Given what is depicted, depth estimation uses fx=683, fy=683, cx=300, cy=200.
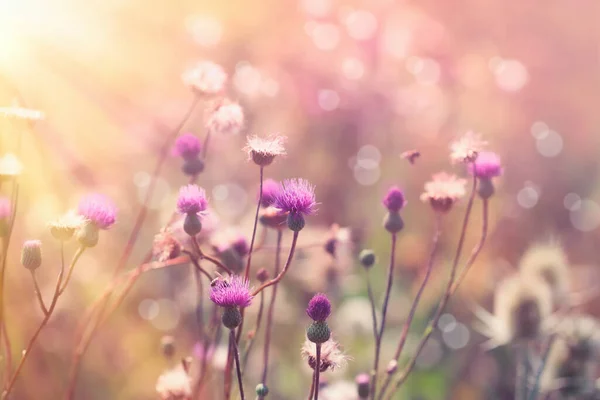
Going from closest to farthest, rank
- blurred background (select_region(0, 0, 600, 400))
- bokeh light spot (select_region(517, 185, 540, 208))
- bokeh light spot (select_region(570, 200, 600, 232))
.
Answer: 1. blurred background (select_region(0, 0, 600, 400))
2. bokeh light spot (select_region(517, 185, 540, 208))
3. bokeh light spot (select_region(570, 200, 600, 232))

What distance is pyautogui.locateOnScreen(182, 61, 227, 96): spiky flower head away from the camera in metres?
0.46

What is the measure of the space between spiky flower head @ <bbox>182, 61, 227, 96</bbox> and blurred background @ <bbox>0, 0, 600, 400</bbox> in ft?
Result: 0.85

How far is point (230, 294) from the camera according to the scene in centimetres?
32

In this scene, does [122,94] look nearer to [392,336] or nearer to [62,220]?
[392,336]

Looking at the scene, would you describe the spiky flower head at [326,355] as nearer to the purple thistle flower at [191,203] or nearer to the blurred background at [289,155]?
the purple thistle flower at [191,203]

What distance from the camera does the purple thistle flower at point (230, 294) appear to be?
1.05 ft

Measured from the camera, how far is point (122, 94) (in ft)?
3.92

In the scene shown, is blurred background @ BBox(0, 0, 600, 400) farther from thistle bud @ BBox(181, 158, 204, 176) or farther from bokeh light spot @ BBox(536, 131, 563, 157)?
thistle bud @ BBox(181, 158, 204, 176)

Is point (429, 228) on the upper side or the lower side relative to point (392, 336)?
upper

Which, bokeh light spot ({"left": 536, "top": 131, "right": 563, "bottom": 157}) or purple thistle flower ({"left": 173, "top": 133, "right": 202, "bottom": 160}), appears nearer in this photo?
purple thistle flower ({"left": 173, "top": 133, "right": 202, "bottom": 160})

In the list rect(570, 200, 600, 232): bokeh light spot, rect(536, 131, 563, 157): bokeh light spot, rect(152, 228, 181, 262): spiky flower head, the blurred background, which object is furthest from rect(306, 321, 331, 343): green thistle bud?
rect(536, 131, 563, 157): bokeh light spot

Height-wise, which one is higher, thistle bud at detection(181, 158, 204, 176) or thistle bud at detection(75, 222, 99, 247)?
thistle bud at detection(181, 158, 204, 176)

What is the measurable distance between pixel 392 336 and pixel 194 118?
45 cm

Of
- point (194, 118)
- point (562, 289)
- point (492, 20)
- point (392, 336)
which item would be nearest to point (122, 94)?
point (194, 118)
